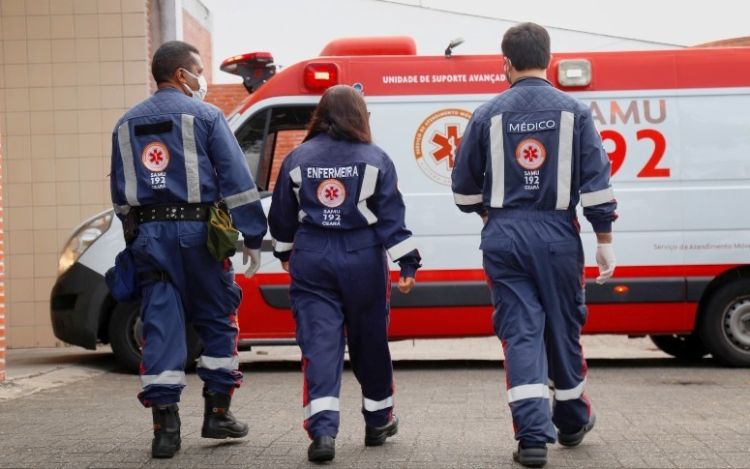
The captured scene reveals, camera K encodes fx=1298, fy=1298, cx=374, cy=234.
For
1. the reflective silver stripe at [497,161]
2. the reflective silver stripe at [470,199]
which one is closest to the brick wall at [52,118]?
the reflective silver stripe at [470,199]

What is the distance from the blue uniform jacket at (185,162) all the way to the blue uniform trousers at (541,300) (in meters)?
1.10

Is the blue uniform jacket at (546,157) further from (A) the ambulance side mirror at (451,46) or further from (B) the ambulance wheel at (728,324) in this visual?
(B) the ambulance wheel at (728,324)

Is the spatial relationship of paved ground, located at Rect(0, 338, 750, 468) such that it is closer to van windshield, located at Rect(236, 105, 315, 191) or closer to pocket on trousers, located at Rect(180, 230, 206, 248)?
pocket on trousers, located at Rect(180, 230, 206, 248)

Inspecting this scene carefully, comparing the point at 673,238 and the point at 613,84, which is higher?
the point at 613,84

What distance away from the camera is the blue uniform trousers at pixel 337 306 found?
563 cm

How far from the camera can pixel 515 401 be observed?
17.6ft

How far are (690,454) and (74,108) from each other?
890 centimetres

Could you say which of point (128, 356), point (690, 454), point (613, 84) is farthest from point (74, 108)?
point (690, 454)

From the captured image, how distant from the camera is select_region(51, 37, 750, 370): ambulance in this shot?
989 cm

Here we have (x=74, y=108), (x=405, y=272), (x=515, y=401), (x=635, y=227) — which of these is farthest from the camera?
(x=74, y=108)

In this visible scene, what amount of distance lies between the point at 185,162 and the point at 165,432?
1.19 metres

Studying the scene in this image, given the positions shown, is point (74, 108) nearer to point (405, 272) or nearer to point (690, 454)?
point (405, 272)

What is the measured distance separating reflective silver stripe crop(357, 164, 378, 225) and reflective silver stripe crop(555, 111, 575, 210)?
0.80 meters

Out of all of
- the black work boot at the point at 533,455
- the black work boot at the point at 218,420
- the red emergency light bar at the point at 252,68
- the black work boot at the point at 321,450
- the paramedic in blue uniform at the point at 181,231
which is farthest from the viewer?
the red emergency light bar at the point at 252,68
